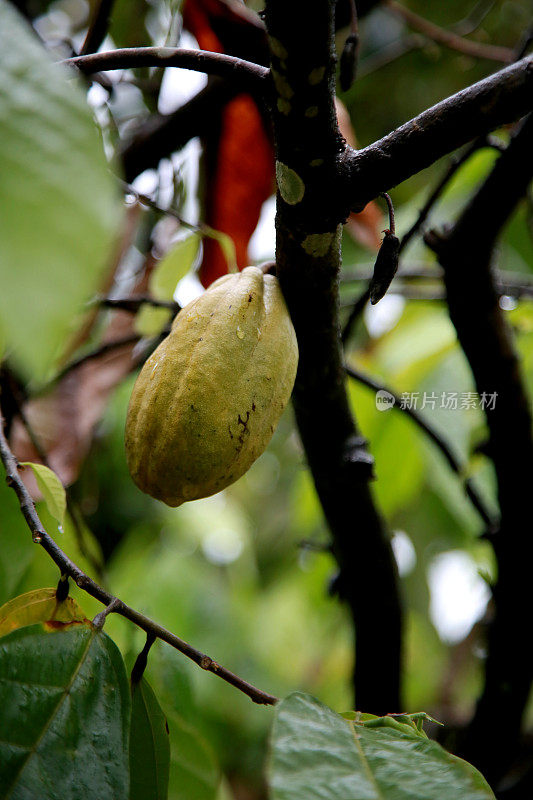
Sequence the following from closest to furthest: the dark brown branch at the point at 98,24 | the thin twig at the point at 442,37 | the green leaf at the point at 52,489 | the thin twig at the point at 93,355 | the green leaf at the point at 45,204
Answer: the green leaf at the point at 45,204 < the green leaf at the point at 52,489 < the dark brown branch at the point at 98,24 < the thin twig at the point at 93,355 < the thin twig at the point at 442,37

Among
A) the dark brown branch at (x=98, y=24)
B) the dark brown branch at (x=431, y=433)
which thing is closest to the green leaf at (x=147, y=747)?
the dark brown branch at (x=431, y=433)

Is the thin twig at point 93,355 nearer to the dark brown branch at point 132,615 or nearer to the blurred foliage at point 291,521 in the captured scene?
the blurred foliage at point 291,521

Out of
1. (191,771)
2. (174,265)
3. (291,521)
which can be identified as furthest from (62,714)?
(291,521)

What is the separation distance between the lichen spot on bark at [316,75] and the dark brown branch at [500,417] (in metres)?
0.28

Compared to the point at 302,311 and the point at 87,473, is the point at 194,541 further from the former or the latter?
the point at 302,311

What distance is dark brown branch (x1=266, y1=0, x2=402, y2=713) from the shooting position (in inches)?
13.7

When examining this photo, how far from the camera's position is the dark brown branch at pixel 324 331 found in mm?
349

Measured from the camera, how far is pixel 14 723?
36 cm

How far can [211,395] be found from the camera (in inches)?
15.6

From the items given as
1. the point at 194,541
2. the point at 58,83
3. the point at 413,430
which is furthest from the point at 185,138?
the point at 194,541

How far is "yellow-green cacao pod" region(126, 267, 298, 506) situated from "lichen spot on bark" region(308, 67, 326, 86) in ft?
0.43

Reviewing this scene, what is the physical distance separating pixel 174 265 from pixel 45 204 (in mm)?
436

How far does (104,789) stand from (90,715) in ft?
0.12

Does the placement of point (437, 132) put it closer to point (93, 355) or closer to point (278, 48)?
point (278, 48)
